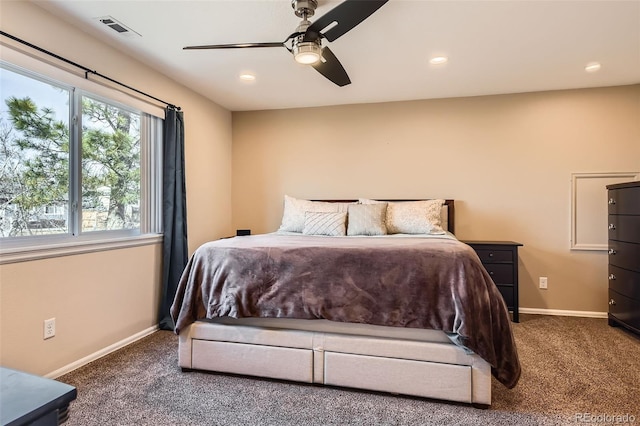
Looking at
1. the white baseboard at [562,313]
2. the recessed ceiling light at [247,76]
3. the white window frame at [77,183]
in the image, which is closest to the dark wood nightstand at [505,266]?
the white baseboard at [562,313]

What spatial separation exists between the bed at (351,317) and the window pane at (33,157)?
3.31 ft

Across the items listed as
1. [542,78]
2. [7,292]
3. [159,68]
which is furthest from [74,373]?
[542,78]

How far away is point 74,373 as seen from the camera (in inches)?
88.1

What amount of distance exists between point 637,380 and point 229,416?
2507mm

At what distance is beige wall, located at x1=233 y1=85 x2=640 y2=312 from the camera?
349 cm

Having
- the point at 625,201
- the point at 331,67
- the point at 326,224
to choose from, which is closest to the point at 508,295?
the point at 625,201

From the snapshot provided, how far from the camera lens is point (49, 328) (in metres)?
2.15

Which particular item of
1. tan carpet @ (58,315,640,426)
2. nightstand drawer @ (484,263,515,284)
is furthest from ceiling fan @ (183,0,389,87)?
nightstand drawer @ (484,263,515,284)

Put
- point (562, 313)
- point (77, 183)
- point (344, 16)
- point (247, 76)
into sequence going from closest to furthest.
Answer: point (344, 16) < point (77, 183) < point (247, 76) < point (562, 313)

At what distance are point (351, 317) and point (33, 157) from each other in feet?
7.31

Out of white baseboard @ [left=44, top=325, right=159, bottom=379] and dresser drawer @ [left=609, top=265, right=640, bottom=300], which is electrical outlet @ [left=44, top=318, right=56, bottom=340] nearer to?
white baseboard @ [left=44, top=325, right=159, bottom=379]

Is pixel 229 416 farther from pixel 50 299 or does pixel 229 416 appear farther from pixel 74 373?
pixel 50 299

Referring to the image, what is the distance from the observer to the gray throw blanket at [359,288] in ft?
5.88

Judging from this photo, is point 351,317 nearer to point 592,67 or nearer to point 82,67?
point 82,67
